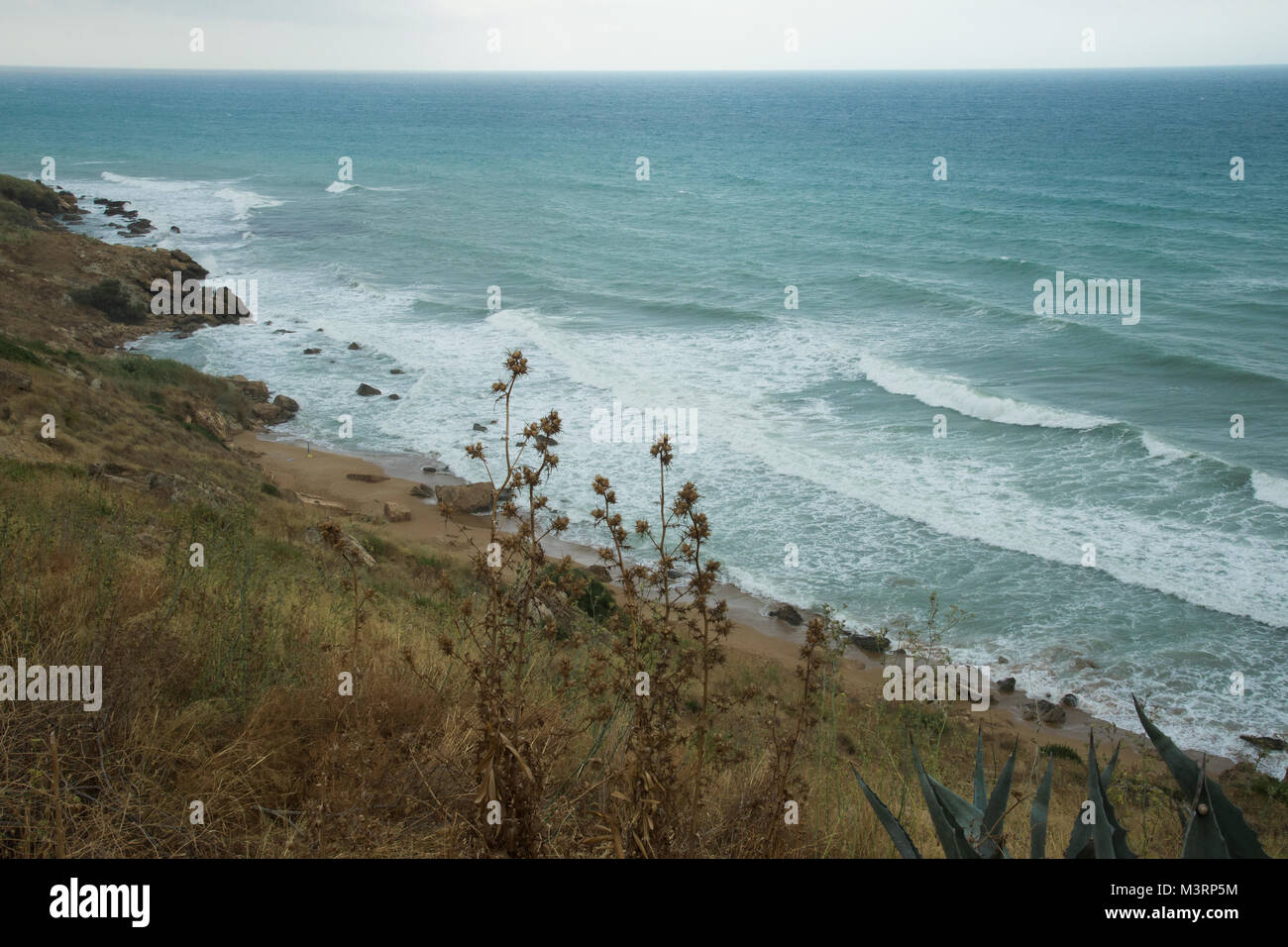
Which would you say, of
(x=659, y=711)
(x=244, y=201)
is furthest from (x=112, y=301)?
(x=659, y=711)

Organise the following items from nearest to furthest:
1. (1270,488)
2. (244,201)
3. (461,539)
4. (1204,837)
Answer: (1204,837)
(461,539)
(1270,488)
(244,201)

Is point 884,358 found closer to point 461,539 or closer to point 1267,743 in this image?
point 461,539

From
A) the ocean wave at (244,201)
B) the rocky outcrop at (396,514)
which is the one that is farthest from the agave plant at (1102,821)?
the ocean wave at (244,201)

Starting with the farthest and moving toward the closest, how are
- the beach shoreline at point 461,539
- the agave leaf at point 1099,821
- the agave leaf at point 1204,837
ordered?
1. the beach shoreline at point 461,539
2. the agave leaf at point 1099,821
3. the agave leaf at point 1204,837

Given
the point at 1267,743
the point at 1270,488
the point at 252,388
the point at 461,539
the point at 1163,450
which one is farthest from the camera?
the point at 252,388

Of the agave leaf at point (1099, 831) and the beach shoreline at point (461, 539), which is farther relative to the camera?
the beach shoreline at point (461, 539)

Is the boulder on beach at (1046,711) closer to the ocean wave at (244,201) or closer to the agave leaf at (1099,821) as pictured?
the agave leaf at (1099,821)

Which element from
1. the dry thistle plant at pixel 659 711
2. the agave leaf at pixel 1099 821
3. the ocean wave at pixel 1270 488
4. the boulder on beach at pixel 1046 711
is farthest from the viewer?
the ocean wave at pixel 1270 488
